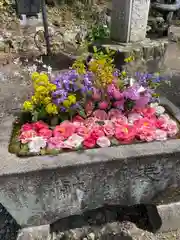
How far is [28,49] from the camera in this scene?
5438 millimetres

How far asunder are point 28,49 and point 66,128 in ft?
13.9

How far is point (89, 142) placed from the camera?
5.33 ft

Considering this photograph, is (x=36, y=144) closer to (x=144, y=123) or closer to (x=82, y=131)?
(x=82, y=131)

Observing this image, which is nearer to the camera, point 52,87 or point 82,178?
point 82,178

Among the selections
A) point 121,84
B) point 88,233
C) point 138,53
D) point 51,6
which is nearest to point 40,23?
point 51,6

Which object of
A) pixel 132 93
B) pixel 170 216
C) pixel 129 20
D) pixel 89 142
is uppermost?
pixel 129 20

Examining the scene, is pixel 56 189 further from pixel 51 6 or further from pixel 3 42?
pixel 51 6

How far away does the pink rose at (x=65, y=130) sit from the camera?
1.66m

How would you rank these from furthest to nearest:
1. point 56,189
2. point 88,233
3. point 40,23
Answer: point 40,23 < point 88,233 < point 56,189

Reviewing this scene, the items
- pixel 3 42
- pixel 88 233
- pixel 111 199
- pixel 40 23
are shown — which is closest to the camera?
pixel 111 199

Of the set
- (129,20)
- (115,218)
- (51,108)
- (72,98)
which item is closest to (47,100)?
(51,108)

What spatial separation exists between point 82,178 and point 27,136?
452 millimetres

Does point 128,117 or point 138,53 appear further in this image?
point 138,53

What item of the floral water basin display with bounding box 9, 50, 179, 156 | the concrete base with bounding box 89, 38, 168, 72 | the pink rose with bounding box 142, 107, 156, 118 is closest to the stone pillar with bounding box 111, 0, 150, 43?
the concrete base with bounding box 89, 38, 168, 72
